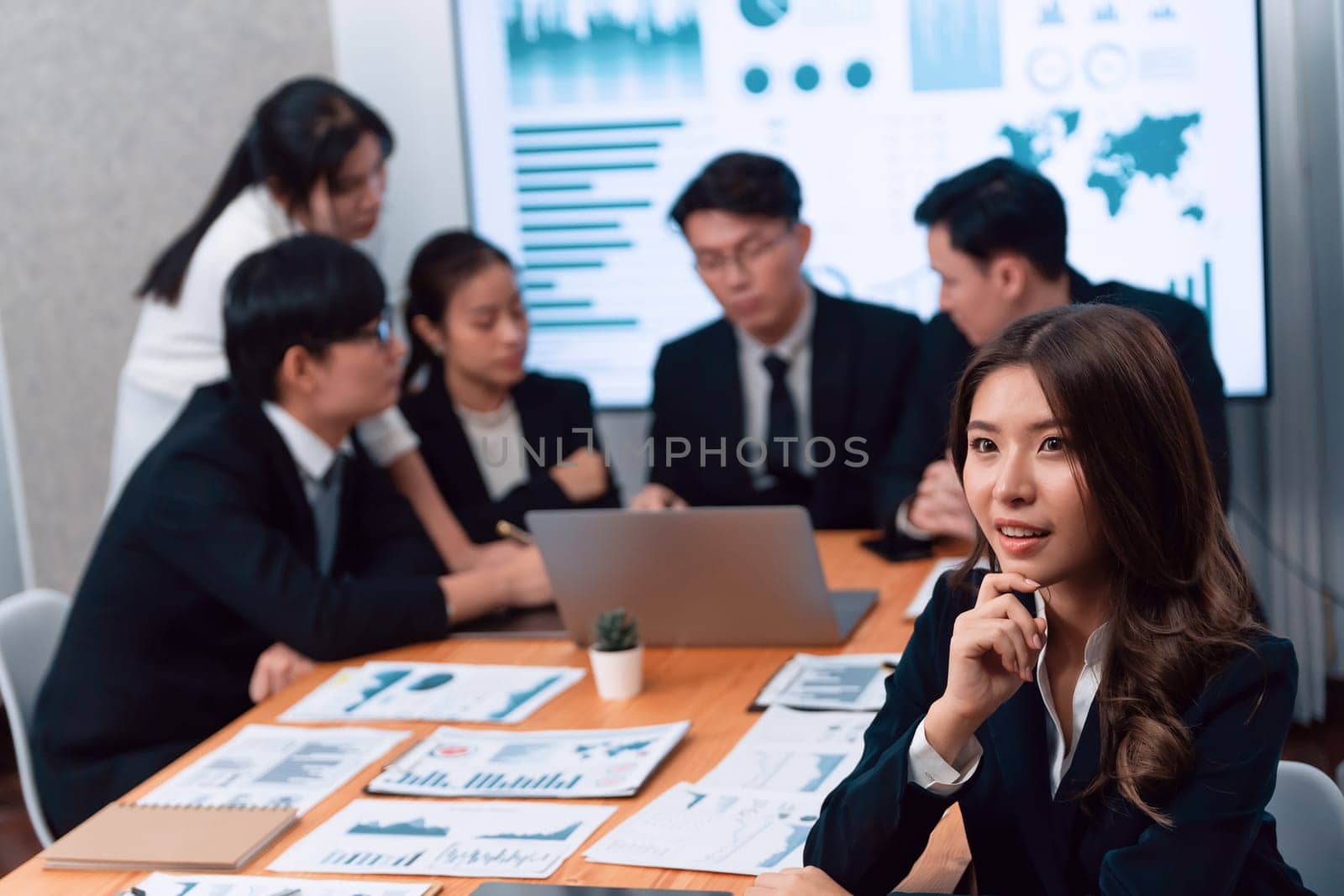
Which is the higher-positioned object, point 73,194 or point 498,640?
point 73,194

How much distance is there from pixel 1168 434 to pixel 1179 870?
360 mm

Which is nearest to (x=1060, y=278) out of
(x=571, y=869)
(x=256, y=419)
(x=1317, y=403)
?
(x=1317, y=403)

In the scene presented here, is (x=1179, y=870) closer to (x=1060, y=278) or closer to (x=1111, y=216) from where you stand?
(x=1060, y=278)

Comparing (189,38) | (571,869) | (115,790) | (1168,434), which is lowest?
(115,790)

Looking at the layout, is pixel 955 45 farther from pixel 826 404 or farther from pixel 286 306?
pixel 286 306

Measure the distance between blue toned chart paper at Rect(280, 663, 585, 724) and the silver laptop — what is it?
5.3 inches

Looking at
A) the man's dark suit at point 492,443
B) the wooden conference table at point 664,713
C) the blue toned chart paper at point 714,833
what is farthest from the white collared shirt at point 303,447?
the blue toned chart paper at point 714,833

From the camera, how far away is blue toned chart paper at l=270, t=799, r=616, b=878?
1478 millimetres

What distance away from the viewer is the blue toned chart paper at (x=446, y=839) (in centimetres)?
148

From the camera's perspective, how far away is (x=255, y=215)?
294 centimetres

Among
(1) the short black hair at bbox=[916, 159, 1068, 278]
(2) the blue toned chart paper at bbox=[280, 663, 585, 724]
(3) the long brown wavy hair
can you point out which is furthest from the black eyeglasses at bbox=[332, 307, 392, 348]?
(3) the long brown wavy hair

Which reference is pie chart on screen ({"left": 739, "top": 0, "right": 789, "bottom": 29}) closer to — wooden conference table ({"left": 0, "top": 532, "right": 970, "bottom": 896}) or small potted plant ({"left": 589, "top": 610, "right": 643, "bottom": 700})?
wooden conference table ({"left": 0, "top": 532, "right": 970, "bottom": 896})

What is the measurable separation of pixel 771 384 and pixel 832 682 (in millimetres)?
1186

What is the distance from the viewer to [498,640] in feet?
7.45
